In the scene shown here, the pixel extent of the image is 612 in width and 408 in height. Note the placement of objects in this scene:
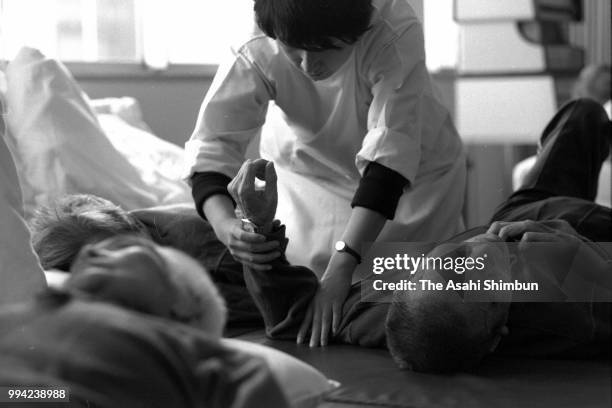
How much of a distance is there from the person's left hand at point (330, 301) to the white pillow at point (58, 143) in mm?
305

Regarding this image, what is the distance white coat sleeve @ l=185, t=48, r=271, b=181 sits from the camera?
0.98 metres

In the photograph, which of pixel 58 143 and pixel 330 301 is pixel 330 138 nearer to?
pixel 330 301

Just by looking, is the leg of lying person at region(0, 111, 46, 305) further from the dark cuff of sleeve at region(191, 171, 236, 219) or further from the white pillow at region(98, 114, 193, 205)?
the white pillow at region(98, 114, 193, 205)

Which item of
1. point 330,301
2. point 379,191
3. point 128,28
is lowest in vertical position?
point 330,301

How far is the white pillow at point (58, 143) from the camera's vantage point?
3.52 feet

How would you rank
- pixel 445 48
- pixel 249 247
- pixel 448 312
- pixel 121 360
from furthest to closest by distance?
1. pixel 445 48
2. pixel 249 247
3. pixel 448 312
4. pixel 121 360

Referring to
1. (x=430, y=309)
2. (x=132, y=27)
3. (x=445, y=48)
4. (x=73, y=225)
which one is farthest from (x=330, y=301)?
(x=445, y=48)

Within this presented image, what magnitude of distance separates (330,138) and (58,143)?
1.39 ft

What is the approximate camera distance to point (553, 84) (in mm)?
2672

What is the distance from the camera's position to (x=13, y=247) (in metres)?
0.67

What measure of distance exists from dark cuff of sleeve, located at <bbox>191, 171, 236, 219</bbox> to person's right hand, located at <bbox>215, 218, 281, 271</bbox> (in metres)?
0.05

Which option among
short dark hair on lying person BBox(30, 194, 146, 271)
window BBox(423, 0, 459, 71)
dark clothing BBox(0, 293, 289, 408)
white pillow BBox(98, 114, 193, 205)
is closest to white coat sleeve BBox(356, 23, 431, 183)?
short dark hair on lying person BBox(30, 194, 146, 271)

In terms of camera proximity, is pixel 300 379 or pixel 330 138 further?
pixel 330 138

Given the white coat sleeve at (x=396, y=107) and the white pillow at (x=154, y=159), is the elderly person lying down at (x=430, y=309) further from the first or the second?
the white pillow at (x=154, y=159)
